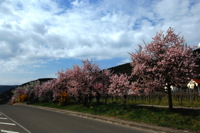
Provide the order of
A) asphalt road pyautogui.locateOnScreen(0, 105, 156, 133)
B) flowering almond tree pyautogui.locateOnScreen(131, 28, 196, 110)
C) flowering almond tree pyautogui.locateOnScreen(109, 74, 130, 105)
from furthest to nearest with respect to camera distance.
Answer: flowering almond tree pyautogui.locateOnScreen(109, 74, 130, 105)
flowering almond tree pyautogui.locateOnScreen(131, 28, 196, 110)
asphalt road pyautogui.locateOnScreen(0, 105, 156, 133)

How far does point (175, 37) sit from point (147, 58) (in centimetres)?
233

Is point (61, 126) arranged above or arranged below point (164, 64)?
below

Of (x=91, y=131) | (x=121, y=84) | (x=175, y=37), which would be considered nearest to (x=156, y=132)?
(x=91, y=131)

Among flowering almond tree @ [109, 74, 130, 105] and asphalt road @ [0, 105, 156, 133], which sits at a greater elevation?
flowering almond tree @ [109, 74, 130, 105]

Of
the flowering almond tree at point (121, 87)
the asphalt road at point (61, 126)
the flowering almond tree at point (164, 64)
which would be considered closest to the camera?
the asphalt road at point (61, 126)

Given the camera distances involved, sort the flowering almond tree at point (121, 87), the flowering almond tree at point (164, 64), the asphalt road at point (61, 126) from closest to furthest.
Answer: the asphalt road at point (61, 126)
the flowering almond tree at point (164, 64)
the flowering almond tree at point (121, 87)

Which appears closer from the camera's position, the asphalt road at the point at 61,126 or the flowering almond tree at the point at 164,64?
the asphalt road at the point at 61,126

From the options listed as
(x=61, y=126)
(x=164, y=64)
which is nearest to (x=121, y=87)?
(x=164, y=64)

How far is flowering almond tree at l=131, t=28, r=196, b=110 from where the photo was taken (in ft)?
40.8

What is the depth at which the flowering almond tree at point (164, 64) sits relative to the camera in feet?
40.8

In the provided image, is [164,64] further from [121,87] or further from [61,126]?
[61,126]

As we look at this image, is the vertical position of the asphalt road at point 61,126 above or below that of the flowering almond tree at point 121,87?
below

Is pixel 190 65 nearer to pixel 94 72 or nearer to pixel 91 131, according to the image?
pixel 91 131

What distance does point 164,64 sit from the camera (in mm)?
12664
